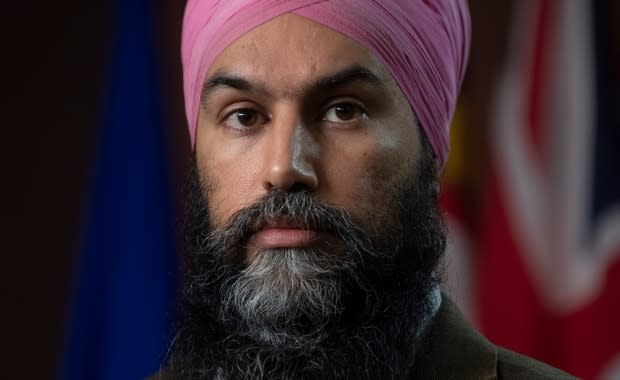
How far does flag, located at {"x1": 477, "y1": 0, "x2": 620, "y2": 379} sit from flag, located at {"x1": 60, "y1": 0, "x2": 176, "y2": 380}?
1.15 meters

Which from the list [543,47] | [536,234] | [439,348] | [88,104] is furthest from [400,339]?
[88,104]

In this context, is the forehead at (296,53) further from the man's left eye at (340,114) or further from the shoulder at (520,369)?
the shoulder at (520,369)

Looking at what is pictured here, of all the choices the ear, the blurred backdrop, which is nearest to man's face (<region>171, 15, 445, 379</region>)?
the ear

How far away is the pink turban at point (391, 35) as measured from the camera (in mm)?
2223

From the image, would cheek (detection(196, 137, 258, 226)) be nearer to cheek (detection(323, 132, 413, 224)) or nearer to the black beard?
the black beard

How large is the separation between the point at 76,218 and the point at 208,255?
6.34ft

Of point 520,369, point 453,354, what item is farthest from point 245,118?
point 520,369

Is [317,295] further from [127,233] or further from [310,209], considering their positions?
[127,233]

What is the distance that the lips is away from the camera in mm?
2143

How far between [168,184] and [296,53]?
6.53 ft

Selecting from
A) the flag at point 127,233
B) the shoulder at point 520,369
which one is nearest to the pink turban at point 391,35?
the shoulder at point 520,369

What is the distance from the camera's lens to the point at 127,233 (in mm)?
4035

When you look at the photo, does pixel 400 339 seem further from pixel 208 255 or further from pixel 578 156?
pixel 578 156

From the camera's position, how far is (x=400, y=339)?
228 centimetres
